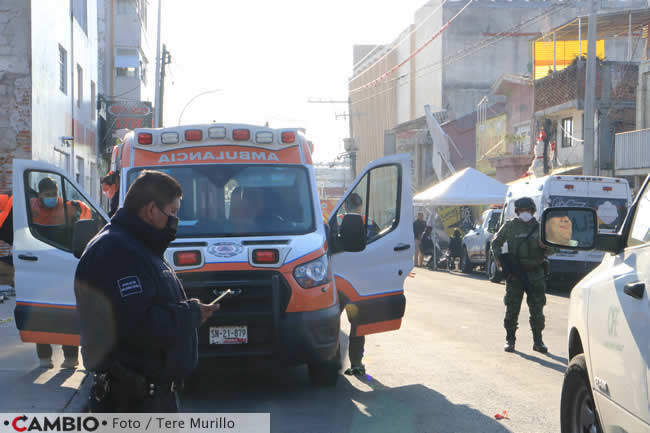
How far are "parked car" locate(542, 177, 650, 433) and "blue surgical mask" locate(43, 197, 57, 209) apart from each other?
539 cm

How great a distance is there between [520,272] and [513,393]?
255 cm

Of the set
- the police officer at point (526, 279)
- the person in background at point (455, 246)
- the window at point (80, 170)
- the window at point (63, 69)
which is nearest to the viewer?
the police officer at point (526, 279)

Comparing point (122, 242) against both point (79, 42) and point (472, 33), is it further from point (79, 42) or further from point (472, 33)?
point (472, 33)

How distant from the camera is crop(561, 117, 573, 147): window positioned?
3234 cm

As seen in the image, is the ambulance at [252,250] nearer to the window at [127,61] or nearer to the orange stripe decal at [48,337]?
the orange stripe decal at [48,337]

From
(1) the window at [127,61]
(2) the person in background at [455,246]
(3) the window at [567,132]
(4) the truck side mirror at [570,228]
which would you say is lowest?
(2) the person in background at [455,246]

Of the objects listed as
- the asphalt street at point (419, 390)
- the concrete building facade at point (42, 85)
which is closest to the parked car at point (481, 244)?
the concrete building facade at point (42, 85)

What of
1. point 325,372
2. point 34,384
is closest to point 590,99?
point 325,372

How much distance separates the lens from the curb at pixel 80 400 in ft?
21.4

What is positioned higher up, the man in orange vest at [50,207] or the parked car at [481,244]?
the man in orange vest at [50,207]

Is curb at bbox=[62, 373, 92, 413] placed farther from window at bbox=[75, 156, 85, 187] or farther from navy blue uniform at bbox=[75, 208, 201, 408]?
window at bbox=[75, 156, 85, 187]

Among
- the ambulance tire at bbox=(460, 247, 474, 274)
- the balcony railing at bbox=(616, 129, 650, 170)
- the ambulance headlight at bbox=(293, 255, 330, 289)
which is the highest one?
the balcony railing at bbox=(616, 129, 650, 170)

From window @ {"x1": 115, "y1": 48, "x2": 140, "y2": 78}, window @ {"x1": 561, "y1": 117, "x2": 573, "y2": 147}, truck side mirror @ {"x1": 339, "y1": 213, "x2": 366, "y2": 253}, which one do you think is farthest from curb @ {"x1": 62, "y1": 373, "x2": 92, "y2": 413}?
window @ {"x1": 115, "y1": 48, "x2": 140, "y2": 78}

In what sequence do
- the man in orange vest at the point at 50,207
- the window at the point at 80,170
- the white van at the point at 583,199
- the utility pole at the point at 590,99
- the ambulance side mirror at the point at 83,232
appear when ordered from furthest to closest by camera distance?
the window at the point at 80,170 → the utility pole at the point at 590,99 → the white van at the point at 583,199 → the man in orange vest at the point at 50,207 → the ambulance side mirror at the point at 83,232
